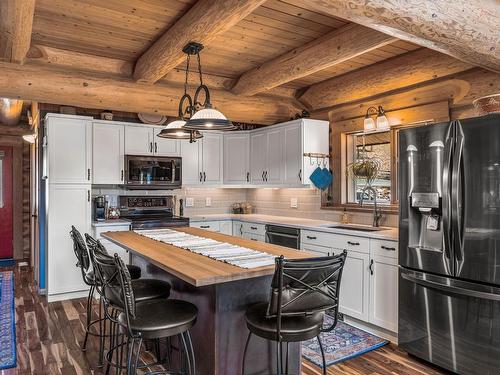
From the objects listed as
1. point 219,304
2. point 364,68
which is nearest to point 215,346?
point 219,304

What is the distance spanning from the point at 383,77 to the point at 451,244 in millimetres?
1971

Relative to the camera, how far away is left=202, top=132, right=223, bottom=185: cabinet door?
579 cm

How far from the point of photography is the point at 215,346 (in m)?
2.26

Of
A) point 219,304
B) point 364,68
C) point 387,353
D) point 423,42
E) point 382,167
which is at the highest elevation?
point 364,68

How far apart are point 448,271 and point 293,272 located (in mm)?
1472

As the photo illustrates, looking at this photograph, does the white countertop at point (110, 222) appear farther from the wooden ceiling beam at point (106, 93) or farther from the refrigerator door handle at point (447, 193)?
the refrigerator door handle at point (447, 193)

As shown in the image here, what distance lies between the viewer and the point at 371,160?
14.7 feet

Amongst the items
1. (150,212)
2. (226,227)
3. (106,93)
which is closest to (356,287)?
(226,227)

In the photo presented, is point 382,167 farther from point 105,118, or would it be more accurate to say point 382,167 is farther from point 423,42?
point 105,118

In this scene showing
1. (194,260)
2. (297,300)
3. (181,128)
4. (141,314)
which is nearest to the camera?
(297,300)

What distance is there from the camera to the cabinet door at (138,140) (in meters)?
5.14

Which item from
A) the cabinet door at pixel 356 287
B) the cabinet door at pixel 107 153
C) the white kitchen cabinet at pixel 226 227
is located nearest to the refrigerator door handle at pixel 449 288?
the cabinet door at pixel 356 287

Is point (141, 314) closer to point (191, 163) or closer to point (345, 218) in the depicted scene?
point (345, 218)

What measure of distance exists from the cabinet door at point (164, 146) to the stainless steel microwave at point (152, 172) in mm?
105
